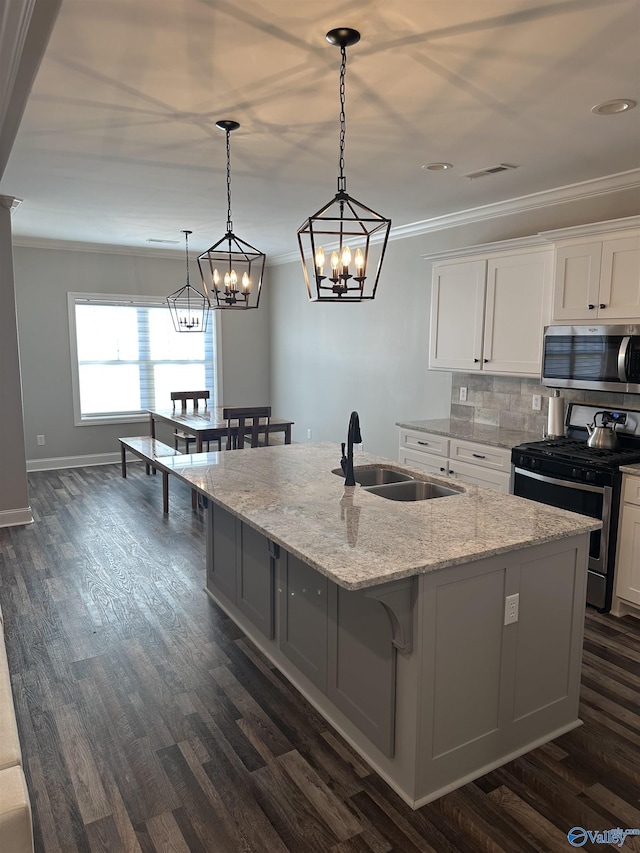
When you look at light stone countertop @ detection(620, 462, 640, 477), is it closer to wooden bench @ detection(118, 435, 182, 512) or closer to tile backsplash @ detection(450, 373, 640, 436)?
tile backsplash @ detection(450, 373, 640, 436)

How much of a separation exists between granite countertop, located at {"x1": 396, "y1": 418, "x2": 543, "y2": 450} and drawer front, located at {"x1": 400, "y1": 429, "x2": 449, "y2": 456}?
0.04 m

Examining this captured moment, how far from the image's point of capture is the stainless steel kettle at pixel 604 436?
12.2 feet

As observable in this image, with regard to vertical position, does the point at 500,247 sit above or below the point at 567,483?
above

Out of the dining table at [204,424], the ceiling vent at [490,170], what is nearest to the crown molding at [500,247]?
the ceiling vent at [490,170]

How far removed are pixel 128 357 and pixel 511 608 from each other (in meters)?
6.52

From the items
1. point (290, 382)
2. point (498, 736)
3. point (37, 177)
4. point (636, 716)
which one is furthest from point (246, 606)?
point (290, 382)

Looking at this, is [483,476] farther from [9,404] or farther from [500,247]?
[9,404]

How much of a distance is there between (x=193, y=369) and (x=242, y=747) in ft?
20.6

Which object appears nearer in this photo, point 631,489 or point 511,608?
point 511,608

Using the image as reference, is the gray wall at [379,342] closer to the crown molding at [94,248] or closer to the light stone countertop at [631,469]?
the crown molding at [94,248]

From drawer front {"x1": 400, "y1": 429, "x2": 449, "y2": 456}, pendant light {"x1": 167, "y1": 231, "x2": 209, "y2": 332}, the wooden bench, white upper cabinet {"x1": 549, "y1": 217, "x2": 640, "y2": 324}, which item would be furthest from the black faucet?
pendant light {"x1": 167, "y1": 231, "x2": 209, "y2": 332}

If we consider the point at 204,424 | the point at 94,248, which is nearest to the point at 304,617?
the point at 204,424

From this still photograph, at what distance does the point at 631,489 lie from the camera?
10.8 ft

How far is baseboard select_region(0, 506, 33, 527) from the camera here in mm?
5094
